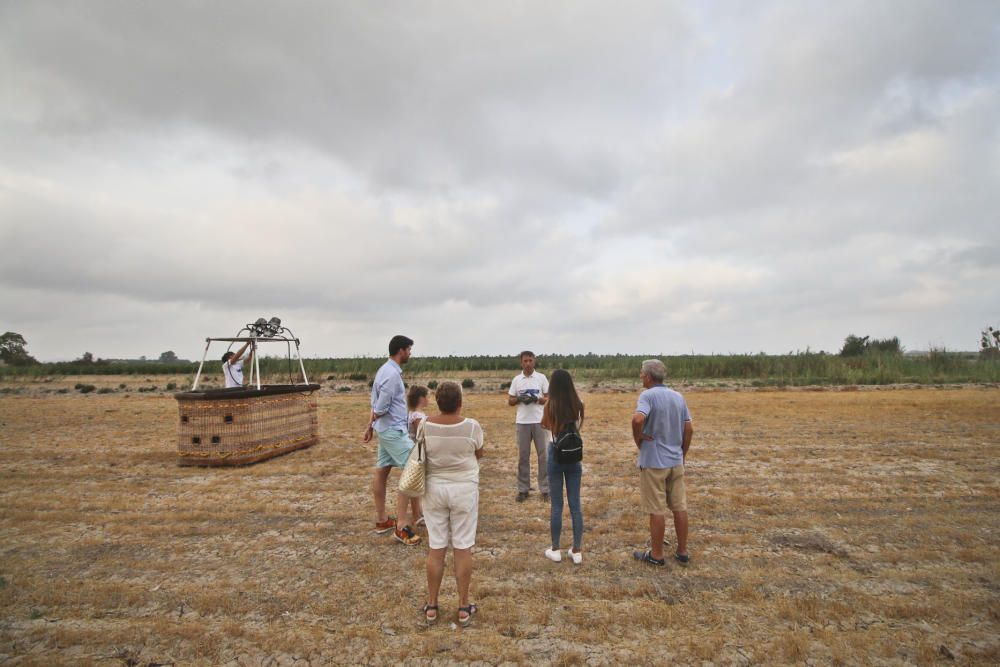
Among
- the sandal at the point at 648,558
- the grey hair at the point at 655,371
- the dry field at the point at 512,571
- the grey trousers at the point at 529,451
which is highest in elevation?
the grey hair at the point at 655,371

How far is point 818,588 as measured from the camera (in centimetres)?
363

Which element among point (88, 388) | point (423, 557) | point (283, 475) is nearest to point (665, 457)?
point (423, 557)

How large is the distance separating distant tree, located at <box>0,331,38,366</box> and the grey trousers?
66958 millimetres

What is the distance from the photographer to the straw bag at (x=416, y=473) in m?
3.14

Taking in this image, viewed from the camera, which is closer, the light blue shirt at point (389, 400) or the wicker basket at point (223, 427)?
the light blue shirt at point (389, 400)

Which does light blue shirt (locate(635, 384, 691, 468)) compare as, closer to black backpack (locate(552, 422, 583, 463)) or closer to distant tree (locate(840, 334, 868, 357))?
black backpack (locate(552, 422, 583, 463))

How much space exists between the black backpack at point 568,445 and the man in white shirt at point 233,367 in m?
7.19

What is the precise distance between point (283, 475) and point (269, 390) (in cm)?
188

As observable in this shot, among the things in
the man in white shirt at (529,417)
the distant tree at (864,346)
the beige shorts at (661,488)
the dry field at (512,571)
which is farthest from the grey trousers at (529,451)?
→ the distant tree at (864,346)

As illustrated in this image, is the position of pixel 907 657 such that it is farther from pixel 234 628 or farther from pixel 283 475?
pixel 283 475

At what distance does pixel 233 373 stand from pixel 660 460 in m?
8.49

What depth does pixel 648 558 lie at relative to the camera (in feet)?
13.5

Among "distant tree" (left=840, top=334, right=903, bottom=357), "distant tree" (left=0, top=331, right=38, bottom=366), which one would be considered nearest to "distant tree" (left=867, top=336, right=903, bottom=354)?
"distant tree" (left=840, top=334, right=903, bottom=357)

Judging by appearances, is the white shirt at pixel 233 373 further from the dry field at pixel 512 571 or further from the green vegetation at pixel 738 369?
the green vegetation at pixel 738 369
